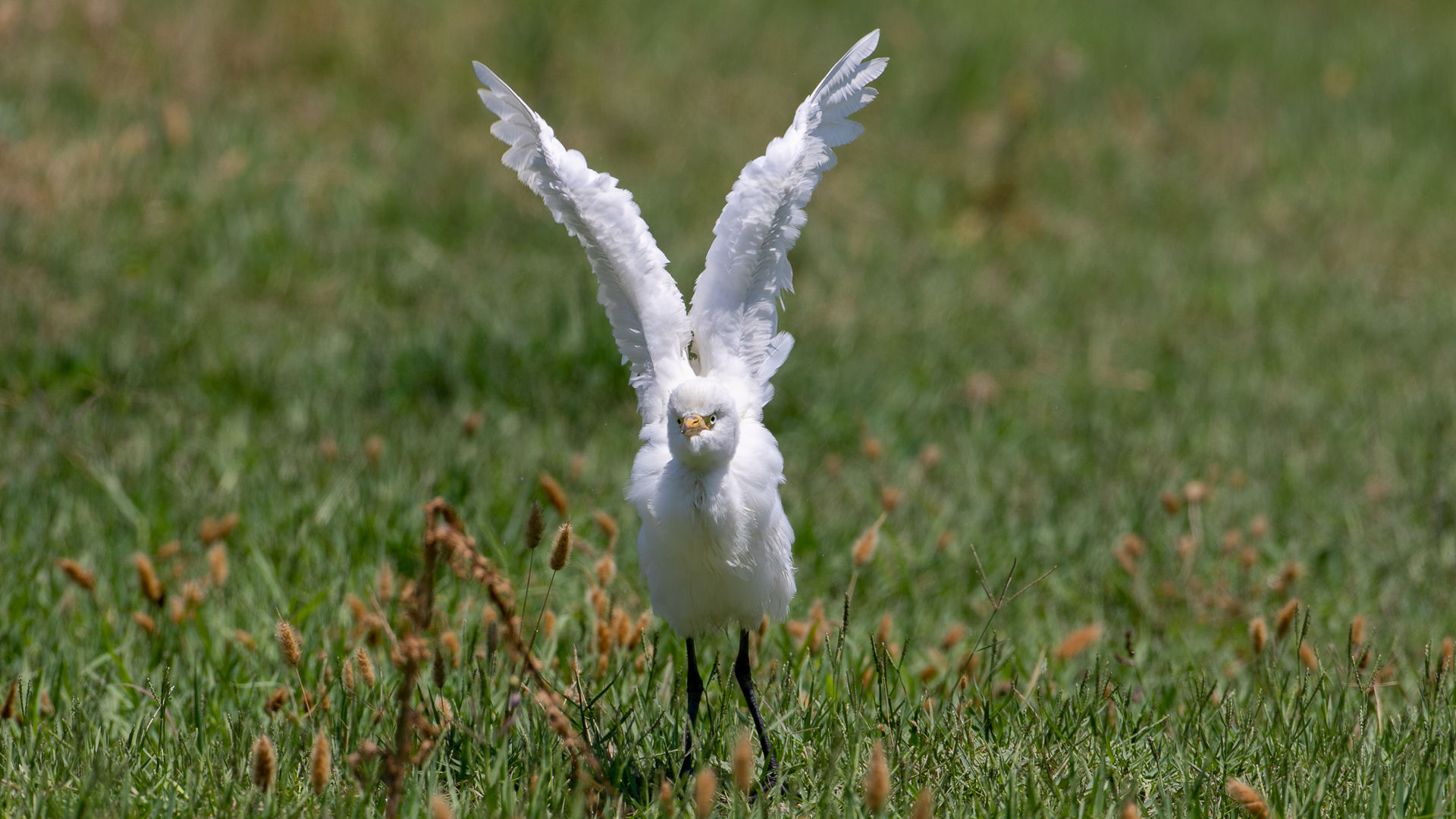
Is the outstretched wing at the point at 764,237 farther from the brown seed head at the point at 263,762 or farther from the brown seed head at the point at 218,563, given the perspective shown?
the brown seed head at the point at 218,563

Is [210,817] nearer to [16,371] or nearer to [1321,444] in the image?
[16,371]

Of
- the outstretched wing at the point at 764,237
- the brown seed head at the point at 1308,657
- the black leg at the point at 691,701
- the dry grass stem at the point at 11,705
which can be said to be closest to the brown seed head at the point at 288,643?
the dry grass stem at the point at 11,705

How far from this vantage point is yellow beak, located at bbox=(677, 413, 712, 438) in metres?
2.75

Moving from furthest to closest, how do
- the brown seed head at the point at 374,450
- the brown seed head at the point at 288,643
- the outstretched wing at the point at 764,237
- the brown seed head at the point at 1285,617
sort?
the brown seed head at the point at 374,450
the brown seed head at the point at 1285,617
the outstretched wing at the point at 764,237
the brown seed head at the point at 288,643

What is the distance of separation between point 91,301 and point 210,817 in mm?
4092

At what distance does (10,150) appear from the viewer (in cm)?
688

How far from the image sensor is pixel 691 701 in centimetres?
310

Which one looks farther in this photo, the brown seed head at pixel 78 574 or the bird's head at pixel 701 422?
the brown seed head at pixel 78 574

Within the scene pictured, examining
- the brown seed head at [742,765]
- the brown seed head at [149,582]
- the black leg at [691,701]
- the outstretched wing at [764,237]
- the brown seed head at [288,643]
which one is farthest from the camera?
the brown seed head at [149,582]

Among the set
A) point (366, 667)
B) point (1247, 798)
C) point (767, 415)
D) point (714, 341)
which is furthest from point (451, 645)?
point (767, 415)

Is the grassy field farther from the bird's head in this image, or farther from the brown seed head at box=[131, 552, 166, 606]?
the bird's head

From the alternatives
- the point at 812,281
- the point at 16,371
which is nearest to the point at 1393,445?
the point at 812,281

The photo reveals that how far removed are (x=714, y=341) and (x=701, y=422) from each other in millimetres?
477

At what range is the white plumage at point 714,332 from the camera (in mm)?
2895
